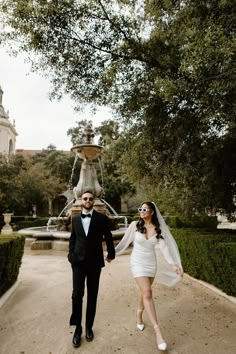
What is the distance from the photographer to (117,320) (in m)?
4.36

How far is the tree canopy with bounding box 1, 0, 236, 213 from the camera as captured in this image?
5.28 meters

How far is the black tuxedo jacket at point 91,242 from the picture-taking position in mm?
3697

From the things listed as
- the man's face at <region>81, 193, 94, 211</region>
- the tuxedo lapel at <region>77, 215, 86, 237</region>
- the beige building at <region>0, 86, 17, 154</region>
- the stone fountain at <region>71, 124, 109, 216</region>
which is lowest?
the tuxedo lapel at <region>77, 215, 86, 237</region>

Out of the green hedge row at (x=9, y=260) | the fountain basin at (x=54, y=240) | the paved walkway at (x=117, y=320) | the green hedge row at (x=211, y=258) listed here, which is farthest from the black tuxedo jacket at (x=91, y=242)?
the fountain basin at (x=54, y=240)

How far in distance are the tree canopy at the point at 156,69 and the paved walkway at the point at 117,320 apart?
3174mm

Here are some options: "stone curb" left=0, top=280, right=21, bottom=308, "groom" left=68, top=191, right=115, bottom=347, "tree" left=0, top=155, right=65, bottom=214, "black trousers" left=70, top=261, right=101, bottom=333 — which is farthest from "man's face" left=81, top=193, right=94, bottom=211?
"tree" left=0, top=155, right=65, bottom=214

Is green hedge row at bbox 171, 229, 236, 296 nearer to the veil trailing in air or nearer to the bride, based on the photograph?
the veil trailing in air

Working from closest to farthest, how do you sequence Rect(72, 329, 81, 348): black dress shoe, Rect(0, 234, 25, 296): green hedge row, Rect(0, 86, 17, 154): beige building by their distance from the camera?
Rect(72, 329, 81, 348): black dress shoe
Rect(0, 234, 25, 296): green hedge row
Rect(0, 86, 17, 154): beige building

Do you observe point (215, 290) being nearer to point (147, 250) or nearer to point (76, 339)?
point (147, 250)

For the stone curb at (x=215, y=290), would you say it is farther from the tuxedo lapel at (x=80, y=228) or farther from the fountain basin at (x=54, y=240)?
the fountain basin at (x=54, y=240)

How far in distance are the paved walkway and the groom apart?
28cm

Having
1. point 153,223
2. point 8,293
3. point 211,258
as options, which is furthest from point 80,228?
point 211,258

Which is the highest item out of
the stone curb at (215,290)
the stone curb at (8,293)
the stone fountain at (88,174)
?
the stone fountain at (88,174)

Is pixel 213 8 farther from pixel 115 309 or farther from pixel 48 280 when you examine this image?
pixel 48 280
